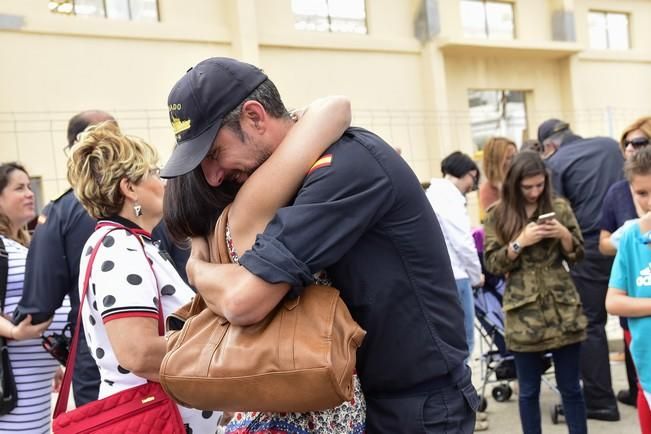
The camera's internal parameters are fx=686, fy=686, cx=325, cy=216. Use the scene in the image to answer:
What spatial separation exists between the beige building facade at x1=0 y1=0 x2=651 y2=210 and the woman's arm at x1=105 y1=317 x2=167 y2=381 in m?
7.77

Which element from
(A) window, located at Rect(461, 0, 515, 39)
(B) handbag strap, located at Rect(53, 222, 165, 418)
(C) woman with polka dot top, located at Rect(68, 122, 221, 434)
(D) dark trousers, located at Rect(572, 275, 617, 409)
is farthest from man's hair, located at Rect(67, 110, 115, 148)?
(A) window, located at Rect(461, 0, 515, 39)

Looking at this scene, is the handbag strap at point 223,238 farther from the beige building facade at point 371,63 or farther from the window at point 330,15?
the window at point 330,15

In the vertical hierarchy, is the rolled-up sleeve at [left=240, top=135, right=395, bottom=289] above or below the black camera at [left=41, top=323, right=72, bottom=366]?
above

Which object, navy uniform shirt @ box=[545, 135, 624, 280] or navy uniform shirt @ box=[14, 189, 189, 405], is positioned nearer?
navy uniform shirt @ box=[14, 189, 189, 405]

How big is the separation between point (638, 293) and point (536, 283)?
3.36 feet

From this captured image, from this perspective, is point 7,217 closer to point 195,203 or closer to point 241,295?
point 195,203

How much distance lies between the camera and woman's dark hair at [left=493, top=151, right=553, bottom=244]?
418 cm

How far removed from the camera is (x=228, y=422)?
199 centimetres

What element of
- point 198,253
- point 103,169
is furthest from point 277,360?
point 103,169

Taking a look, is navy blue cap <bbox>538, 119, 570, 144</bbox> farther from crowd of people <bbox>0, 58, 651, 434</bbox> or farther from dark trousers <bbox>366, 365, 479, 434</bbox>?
dark trousers <bbox>366, 365, 479, 434</bbox>

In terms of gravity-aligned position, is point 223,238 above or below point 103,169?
below

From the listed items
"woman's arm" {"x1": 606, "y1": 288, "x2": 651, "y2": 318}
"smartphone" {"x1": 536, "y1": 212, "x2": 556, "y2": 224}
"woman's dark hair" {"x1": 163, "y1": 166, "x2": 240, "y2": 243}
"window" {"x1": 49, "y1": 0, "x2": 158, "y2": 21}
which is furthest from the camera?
"window" {"x1": 49, "y1": 0, "x2": 158, "y2": 21}

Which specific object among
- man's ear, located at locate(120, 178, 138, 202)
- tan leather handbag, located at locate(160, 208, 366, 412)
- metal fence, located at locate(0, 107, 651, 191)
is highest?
metal fence, located at locate(0, 107, 651, 191)

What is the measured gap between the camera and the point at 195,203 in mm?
1899
